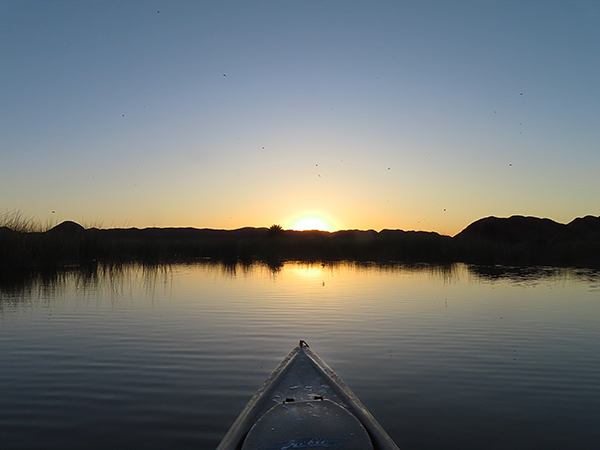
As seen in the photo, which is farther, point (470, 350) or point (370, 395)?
point (470, 350)

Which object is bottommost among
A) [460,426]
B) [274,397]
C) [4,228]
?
[460,426]

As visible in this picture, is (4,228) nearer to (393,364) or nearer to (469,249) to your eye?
(393,364)

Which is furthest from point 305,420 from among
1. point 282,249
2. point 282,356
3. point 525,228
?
point 525,228

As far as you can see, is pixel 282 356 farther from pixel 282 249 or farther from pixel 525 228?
pixel 525 228

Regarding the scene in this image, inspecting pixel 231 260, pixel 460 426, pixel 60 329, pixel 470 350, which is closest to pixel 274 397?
pixel 460 426

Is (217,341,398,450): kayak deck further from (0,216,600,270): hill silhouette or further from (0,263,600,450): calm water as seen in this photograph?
(0,216,600,270): hill silhouette

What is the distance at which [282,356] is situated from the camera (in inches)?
189

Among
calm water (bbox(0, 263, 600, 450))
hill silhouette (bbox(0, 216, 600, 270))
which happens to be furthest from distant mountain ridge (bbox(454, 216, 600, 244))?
calm water (bbox(0, 263, 600, 450))

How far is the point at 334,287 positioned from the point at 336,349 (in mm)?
5903

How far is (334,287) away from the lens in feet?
36.3

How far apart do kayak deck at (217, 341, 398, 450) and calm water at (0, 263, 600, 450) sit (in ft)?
1.32

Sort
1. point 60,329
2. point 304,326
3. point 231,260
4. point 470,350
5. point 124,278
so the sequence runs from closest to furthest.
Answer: point 470,350 → point 60,329 → point 304,326 → point 124,278 → point 231,260

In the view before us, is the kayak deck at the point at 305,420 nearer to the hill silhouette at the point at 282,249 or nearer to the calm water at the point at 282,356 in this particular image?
the calm water at the point at 282,356

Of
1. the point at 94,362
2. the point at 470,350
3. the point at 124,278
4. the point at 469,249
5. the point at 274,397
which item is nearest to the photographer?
the point at 274,397
